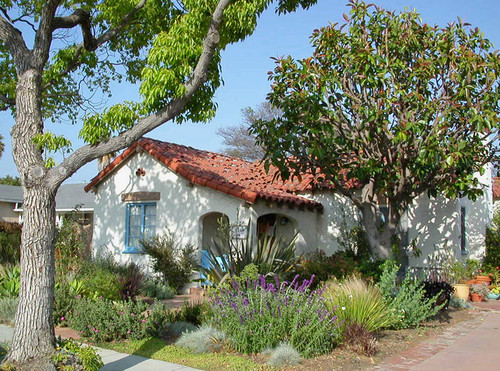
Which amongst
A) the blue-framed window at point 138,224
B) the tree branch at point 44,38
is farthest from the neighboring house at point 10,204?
the tree branch at point 44,38

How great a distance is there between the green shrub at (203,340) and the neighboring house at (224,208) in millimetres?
5729

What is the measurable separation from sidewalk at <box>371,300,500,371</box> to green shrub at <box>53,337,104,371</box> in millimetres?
3730

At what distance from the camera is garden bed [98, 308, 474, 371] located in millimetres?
6965

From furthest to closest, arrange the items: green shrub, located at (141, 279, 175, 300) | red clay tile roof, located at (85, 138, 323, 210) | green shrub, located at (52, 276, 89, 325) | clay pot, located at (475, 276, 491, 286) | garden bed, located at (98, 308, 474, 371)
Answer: clay pot, located at (475, 276, 491, 286), red clay tile roof, located at (85, 138, 323, 210), green shrub, located at (141, 279, 175, 300), green shrub, located at (52, 276, 89, 325), garden bed, located at (98, 308, 474, 371)

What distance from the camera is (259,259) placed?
1009cm

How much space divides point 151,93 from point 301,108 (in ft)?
14.6

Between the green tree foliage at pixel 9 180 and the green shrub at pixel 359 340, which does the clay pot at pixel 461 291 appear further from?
the green tree foliage at pixel 9 180

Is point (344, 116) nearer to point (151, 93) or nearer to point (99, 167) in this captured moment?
point (151, 93)

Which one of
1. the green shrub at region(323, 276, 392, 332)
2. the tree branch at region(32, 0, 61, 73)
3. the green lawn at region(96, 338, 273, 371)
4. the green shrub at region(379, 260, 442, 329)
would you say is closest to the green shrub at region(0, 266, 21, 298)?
the green lawn at region(96, 338, 273, 371)

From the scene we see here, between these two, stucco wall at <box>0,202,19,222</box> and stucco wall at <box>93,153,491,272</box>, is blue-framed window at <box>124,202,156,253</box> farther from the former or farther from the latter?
stucco wall at <box>0,202,19,222</box>

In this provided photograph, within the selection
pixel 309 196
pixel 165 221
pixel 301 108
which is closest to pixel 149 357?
pixel 301 108

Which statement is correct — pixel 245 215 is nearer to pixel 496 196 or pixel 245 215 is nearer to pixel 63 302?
pixel 63 302

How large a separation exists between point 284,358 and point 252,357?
2.15ft

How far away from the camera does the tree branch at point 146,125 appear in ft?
20.8
